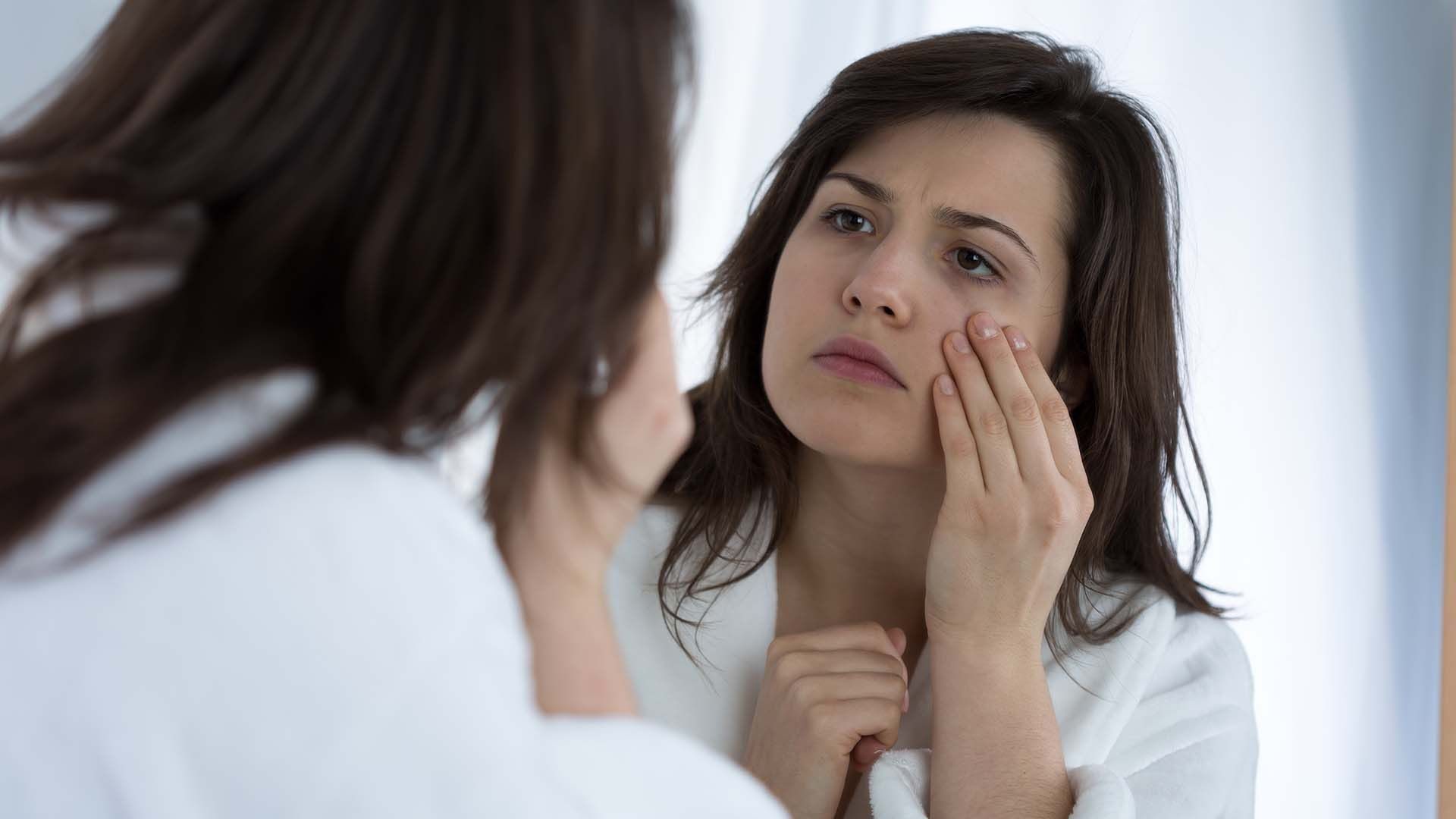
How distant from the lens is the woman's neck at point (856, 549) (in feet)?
4.57

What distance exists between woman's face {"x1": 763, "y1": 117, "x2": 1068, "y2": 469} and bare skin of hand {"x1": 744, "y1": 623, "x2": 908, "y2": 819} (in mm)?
192

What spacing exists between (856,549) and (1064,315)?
0.34 meters

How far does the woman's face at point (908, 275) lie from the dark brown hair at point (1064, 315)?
0.13 ft

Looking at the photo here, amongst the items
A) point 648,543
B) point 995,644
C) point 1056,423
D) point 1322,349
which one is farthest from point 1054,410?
point 1322,349

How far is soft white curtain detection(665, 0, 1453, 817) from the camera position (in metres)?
1.74

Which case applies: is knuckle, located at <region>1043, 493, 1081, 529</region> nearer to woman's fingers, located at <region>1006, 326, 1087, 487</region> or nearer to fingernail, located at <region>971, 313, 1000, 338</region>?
woman's fingers, located at <region>1006, 326, 1087, 487</region>

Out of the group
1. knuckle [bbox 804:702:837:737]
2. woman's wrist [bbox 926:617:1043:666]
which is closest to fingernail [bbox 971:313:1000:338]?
woman's wrist [bbox 926:617:1043:666]

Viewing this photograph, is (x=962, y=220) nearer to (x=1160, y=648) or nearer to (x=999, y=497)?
(x=999, y=497)

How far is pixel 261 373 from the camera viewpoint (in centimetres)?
57

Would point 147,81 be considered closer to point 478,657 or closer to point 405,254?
point 405,254

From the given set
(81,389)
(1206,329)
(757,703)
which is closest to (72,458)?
(81,389)

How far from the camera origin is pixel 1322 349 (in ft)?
5.80

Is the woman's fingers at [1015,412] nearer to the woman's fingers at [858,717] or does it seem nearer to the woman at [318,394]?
the woman's fingers at [858,717]

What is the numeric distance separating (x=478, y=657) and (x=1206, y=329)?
5.05 feet
